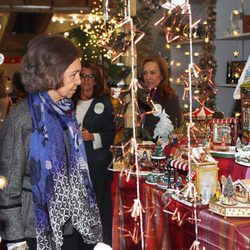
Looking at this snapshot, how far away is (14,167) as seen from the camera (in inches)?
69.1

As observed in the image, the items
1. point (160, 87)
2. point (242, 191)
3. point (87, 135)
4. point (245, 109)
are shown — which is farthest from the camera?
point (160, 87)

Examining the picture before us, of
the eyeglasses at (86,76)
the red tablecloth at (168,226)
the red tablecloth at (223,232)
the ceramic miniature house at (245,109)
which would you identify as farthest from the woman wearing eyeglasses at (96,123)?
the red tablecloth at (223,232)

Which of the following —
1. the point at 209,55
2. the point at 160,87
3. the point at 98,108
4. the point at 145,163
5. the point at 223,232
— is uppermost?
the point at 209,55

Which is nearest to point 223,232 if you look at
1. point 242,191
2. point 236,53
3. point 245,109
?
point 242,191

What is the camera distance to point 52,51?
1809mm

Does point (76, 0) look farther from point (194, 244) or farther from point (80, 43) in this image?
point (194, 244)

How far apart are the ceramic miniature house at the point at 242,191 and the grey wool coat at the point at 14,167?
0.81 m

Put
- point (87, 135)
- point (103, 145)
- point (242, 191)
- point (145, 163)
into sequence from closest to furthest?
1. point (242, 191)
2. point (145, 163)
3. point (87, 135)
4. point (103, 145)

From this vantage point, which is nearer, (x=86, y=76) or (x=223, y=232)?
(x=223, y=232)

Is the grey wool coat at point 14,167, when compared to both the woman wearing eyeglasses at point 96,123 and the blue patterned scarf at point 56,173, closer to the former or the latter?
the blue patterned scarf at point 56,173

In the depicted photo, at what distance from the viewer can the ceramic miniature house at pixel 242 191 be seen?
1.88m

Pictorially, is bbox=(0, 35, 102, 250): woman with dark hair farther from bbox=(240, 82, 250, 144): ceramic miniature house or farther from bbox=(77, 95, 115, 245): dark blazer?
bbox=(77, 95, 115, 245): dark blazer

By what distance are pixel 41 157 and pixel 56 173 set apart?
89 millimetres

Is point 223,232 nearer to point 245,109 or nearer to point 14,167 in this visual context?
point 245,109
